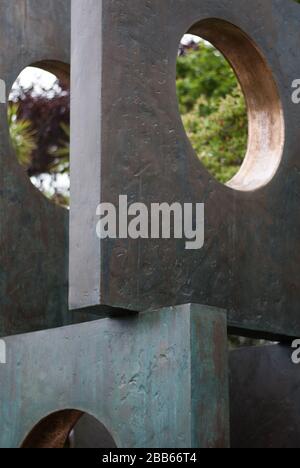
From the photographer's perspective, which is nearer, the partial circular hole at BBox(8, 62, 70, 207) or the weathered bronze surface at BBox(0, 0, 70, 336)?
the weathered bronze surface at BBox(0, 0, 70, 336)

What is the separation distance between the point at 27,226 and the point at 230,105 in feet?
16.2

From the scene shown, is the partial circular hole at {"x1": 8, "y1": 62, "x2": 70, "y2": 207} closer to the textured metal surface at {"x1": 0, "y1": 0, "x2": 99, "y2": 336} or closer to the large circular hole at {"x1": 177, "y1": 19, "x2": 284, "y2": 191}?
the large circular hole at {"x1": 177, "y1": 19, "x2": 284, "y2": 191}

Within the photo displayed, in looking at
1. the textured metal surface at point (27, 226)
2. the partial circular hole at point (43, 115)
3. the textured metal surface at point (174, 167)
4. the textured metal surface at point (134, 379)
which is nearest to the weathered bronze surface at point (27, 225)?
the textured metal surface at point (27, 226)

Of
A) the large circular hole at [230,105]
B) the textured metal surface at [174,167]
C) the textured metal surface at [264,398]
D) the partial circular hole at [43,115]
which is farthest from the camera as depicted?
the partial circular hole at [43,115]

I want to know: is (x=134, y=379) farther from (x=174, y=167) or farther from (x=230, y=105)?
(x=230, y=105)

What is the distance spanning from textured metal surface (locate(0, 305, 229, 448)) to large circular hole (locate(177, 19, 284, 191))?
194 cm

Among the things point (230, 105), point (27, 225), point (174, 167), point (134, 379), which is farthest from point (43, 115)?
point (134, 379)

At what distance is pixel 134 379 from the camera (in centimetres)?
656

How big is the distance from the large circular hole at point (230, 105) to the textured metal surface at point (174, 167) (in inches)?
0.7

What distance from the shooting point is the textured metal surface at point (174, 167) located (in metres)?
6.81

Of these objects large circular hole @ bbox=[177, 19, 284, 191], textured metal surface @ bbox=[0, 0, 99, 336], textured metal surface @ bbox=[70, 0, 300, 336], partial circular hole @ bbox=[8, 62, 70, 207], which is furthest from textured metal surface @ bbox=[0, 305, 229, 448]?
partial circular hole @ bbox=[8, 62, 70, 207]

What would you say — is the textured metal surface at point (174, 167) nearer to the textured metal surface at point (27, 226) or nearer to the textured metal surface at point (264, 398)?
the textured metal surface at point (264, 398)

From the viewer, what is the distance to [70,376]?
6977mm

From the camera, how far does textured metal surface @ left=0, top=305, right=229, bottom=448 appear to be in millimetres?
6273
